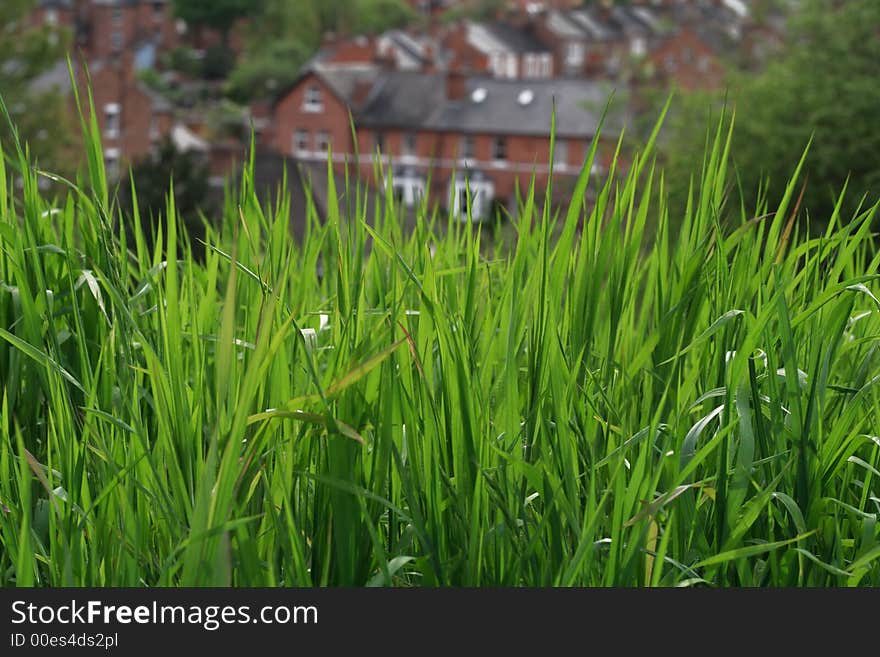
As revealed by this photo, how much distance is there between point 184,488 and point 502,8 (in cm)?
9467

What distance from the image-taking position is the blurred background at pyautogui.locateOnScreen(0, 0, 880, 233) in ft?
69.3

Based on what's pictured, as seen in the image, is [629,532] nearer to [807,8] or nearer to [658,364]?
[658,364]

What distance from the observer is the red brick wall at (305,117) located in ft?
169

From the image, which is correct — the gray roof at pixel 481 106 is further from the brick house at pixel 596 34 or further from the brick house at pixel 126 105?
the brick house at pixel 596 34

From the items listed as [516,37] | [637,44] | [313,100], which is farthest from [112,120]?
[637,44]

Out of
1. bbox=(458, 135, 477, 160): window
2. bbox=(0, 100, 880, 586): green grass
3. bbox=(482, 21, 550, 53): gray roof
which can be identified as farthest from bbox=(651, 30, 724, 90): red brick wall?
bbox=(0, 100, 880, 586): green grass

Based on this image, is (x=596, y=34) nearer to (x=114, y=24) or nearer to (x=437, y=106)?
(x=114, y=24)

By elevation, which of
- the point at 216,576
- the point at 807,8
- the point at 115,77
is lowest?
the point at 115,77

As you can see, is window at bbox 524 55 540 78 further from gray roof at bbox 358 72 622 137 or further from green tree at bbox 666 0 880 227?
A: green tree at bbox 666 0 880 227

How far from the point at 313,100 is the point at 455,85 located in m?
6.18

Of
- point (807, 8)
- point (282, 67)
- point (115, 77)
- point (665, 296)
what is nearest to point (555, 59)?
point (282, 67)

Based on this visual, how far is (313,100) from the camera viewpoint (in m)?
52.4

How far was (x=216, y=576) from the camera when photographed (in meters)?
1.40

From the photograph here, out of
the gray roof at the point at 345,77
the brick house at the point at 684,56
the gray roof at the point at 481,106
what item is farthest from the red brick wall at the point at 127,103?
the brick house at the point at 684,56
